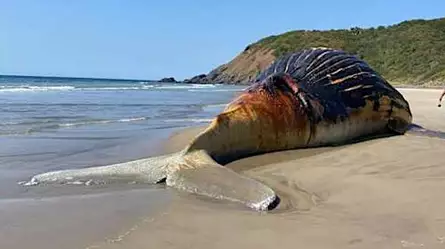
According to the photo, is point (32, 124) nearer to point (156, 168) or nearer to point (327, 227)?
point (156, 168)

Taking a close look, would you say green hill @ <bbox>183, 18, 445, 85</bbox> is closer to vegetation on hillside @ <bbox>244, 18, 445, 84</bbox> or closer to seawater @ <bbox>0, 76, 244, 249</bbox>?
vegetation on hillside @ <bbox>244, 18, 445, 84</bbox>

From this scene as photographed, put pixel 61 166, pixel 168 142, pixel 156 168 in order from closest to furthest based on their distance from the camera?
pixel 156 168 < pixel 61 166 < pixel 168 142

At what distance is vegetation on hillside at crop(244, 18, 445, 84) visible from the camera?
187ft

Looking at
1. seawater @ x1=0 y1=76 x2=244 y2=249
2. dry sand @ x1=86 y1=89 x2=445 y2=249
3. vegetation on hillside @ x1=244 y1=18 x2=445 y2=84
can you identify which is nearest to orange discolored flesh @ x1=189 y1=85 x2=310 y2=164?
dry sand @ x1=86 y1=89 x2=445 y2=249

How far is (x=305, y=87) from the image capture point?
6.51 m

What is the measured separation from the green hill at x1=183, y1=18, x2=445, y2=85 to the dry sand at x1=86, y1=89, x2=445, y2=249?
4136 centimetres

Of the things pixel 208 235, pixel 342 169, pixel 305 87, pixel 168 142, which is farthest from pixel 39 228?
→ pixel 168 142

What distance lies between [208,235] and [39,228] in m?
1.06

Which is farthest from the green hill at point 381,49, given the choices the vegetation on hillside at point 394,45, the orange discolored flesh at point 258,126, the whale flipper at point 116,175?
the whale flipper at point 116,175

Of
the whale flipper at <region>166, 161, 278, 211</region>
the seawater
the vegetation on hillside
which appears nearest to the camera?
the seawater

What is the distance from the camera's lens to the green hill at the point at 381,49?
58.0 metres

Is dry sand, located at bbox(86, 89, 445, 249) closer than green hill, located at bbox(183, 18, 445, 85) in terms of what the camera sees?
Yes

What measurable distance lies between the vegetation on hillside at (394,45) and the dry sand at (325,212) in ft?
138

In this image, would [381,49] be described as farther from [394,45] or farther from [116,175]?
[116,175]
